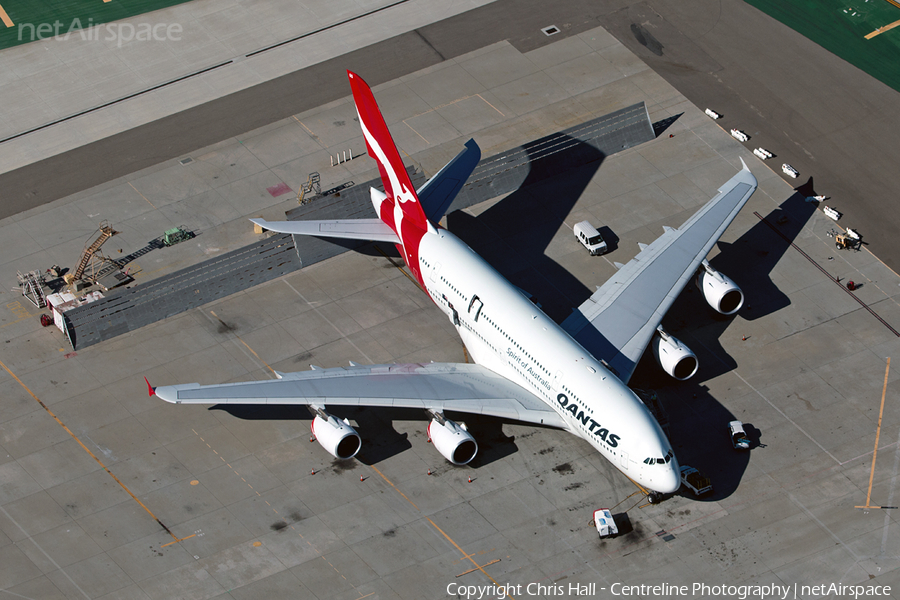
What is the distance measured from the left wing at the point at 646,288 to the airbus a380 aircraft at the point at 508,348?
85 millimetres

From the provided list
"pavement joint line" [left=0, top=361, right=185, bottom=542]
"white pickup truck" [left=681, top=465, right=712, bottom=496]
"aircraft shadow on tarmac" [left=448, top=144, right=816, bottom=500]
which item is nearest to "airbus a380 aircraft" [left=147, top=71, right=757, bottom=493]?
"aircraft shadow on tarmac" [left=448, top=144, right=816, bottom=500]

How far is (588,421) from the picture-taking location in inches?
2343

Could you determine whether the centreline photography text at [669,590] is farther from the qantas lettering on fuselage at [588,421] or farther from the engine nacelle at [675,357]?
the engine nacelle at [675,357]

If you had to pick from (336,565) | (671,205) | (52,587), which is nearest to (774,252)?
(671,205)

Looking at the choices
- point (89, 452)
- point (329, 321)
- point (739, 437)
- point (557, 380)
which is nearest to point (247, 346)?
point (329, 321)

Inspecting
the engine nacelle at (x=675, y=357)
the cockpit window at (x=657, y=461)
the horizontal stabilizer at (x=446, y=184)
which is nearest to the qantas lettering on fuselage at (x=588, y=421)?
the cockpit window at (x=657, y=461)

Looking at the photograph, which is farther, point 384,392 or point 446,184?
point 446,184

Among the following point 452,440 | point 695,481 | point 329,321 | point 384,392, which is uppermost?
point 384,392

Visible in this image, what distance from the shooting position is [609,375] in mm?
60281

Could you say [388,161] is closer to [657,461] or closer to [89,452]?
[89,452]

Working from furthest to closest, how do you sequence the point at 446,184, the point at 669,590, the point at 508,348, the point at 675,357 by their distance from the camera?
the point at 446,184, the point at 675,357, the point at 508,348, the point at 669,590

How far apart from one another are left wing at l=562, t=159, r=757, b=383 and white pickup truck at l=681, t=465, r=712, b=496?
6.20 metres

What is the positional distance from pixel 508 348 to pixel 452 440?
6417 millimetres

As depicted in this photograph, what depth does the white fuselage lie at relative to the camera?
190 feet
